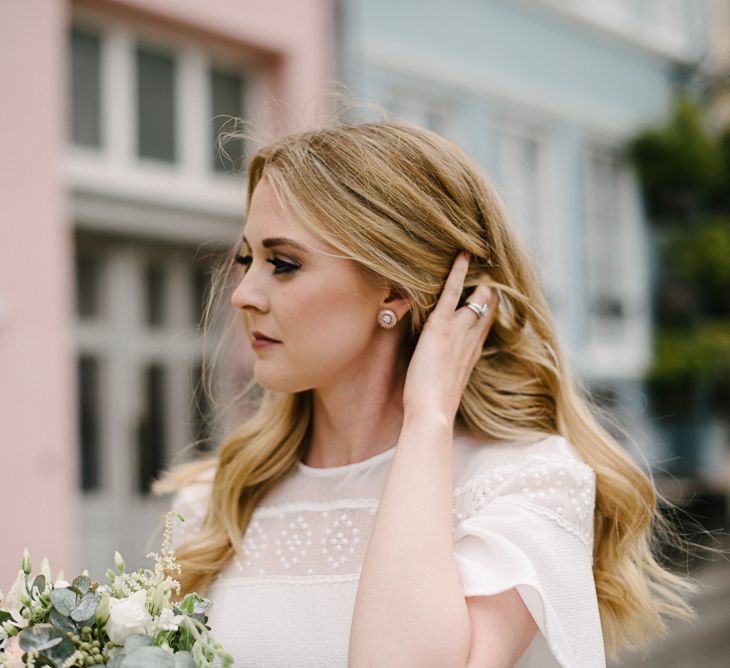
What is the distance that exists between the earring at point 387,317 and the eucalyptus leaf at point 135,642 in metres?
0.93

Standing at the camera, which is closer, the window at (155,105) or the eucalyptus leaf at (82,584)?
the eucalyptus leaf at (82,584)

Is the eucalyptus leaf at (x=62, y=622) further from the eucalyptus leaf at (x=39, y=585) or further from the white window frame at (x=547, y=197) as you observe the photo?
the white window frame at (x=547, y=197)

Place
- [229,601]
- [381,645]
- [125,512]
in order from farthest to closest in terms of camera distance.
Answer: [125,512], [229,601], [381,645]

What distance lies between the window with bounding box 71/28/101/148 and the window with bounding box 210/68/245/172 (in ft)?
3.08

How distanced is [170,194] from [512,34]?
166 inches

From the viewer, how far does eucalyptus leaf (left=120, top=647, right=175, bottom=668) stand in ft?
4.10

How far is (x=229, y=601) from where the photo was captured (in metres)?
2.08

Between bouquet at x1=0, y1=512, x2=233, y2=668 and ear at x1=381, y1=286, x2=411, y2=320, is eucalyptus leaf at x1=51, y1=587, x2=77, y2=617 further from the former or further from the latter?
ear at x1=381, y1=286, x2=411, y2=320

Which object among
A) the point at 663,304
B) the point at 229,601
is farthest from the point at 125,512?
the point at 663,304

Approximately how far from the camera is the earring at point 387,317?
2.07m

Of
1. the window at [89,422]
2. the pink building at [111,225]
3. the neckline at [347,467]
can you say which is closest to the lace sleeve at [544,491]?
the neckline at [347,467]

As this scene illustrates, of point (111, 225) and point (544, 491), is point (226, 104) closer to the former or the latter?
point (111, 225)

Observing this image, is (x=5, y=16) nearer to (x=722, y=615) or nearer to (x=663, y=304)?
(x=722, y=615)

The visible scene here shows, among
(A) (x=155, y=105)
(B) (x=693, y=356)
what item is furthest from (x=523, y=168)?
(A) (x=155, y=105)
